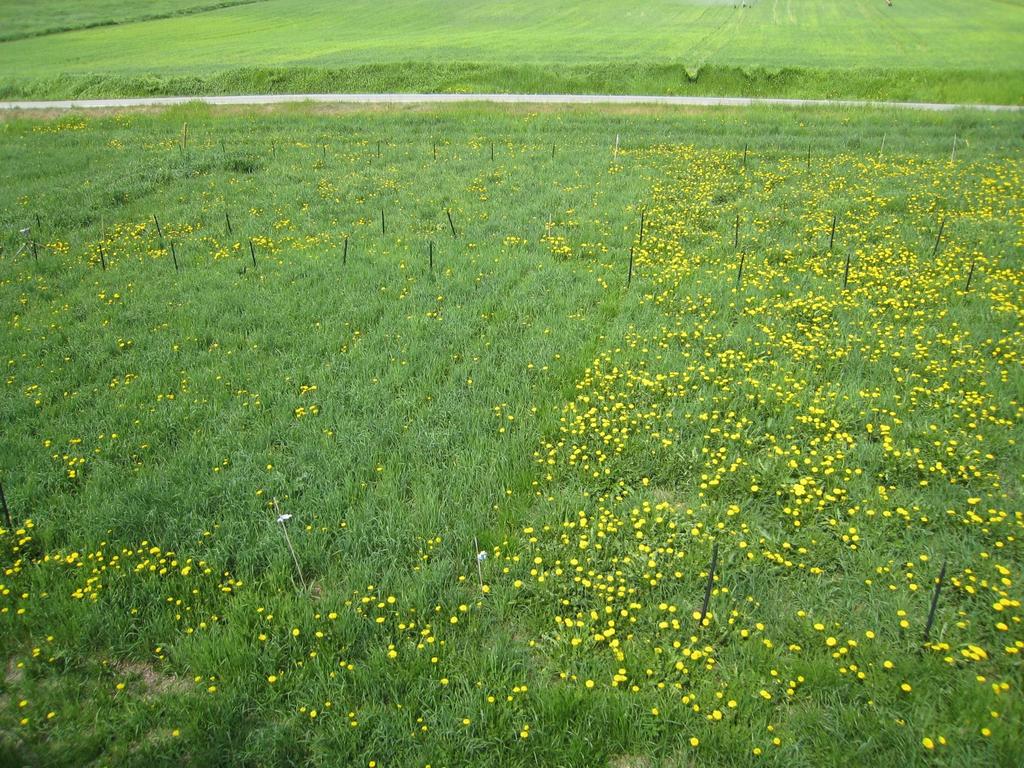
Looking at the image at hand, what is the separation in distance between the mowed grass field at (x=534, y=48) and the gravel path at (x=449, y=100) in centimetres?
213

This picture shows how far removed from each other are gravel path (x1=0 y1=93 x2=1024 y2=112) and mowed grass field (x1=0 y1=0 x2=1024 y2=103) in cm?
213

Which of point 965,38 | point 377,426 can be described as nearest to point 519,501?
point 377,426

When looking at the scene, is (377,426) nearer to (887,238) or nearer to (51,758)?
(51,758)

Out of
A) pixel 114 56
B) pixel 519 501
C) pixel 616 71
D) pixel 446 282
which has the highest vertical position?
pixel 114 56

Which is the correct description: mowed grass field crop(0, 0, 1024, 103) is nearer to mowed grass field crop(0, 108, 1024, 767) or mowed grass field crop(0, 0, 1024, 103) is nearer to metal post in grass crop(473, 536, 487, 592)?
mowed grass field crop(0, 108, 1024, 767)

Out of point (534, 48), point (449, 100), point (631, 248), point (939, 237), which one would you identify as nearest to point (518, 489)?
point (631, 248)

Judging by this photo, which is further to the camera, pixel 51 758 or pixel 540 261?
pixel 540 261

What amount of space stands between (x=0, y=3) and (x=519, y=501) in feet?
290

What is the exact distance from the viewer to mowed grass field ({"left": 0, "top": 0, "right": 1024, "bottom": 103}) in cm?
3206

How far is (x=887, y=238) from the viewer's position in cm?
1195

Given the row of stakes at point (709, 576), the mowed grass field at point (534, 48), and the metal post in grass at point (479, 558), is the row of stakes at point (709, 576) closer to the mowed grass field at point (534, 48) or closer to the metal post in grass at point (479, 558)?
the metal post in grass at point (479, 558)

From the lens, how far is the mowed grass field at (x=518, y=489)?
4.39m

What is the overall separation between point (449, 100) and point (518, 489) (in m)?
25.7

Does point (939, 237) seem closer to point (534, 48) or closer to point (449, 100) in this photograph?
point (449, 100)
